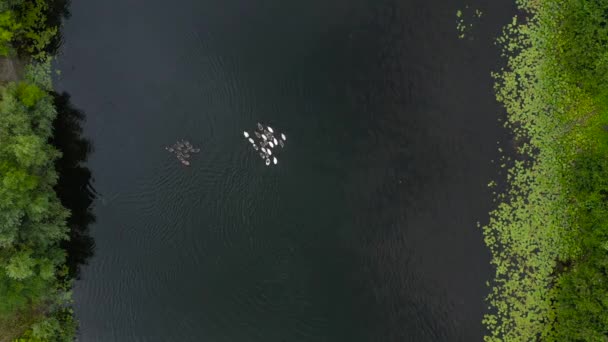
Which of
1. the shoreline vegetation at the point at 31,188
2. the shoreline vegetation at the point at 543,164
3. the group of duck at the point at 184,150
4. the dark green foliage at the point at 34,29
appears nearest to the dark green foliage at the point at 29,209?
the shoreline vegetation at the point at 31,188

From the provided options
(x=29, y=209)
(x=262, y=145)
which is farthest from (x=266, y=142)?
(x=29, y=209)

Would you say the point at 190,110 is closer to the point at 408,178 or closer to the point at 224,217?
the point at 224,217

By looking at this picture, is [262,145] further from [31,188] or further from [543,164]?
[543,164]

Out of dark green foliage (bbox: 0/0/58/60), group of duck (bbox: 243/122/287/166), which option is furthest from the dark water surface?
dark green foliage (bbox: 0/0/58/60)

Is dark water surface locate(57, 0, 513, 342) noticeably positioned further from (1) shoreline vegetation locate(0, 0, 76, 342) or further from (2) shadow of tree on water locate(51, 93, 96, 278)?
(1) shoreline vegetation locate(0, 0, 76, 342)

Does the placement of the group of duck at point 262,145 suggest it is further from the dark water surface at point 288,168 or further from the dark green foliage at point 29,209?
the dark green foliage at point 29,209
